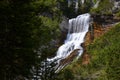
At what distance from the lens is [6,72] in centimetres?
902

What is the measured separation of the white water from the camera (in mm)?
54594

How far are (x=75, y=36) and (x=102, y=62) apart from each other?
2434cm

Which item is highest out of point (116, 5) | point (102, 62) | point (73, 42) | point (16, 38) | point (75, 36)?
point (16, 38)

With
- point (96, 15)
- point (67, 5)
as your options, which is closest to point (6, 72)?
point (96, 15)

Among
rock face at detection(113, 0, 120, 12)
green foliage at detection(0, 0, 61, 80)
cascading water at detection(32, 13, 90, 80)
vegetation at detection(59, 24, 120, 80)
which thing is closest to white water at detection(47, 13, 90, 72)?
cascading water at detection(32, 13, 90, 80)

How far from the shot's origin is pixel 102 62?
117ft

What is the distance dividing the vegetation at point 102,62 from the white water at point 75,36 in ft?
9.35

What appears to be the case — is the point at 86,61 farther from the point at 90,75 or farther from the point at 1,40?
the point at 1,40

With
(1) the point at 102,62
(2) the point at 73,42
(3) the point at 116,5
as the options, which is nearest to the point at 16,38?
(1) the point at 102,62

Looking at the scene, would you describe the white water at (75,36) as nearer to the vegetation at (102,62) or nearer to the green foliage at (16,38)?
the vegetation at (102,62)

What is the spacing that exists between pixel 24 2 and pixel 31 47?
127 centimetres

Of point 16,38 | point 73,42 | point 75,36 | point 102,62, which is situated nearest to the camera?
point 16,38

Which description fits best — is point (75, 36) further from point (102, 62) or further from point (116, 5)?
point (102, 62)

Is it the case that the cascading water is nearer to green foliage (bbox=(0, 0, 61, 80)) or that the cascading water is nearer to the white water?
the white water
